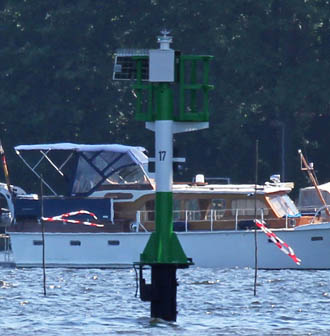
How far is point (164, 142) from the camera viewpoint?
27.9 meters

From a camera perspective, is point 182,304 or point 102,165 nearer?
point 182,304

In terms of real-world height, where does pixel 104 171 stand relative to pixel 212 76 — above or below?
below

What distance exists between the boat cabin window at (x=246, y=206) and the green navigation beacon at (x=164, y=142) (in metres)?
17.4

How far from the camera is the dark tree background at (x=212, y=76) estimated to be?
61500 millimetres

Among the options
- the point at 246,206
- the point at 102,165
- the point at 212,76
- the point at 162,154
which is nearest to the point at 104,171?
the point at 102,165

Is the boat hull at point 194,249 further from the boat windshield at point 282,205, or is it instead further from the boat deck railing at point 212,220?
the boat windshield at point 282,205

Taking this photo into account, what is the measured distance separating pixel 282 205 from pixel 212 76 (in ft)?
57.5

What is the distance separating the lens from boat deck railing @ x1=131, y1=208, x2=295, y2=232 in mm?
45094

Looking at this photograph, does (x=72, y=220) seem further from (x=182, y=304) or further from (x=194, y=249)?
(x=182, y=304)

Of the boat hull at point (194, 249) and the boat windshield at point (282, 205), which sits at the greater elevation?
the boat windshield at point (282, 205)

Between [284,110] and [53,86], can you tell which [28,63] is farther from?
[284,110]

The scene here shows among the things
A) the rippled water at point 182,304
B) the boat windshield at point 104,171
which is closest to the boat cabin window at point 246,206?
the rippled water at point 182,304

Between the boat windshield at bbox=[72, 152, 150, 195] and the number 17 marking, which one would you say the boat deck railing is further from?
the number 17 marking

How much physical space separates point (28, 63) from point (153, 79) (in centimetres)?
3660
